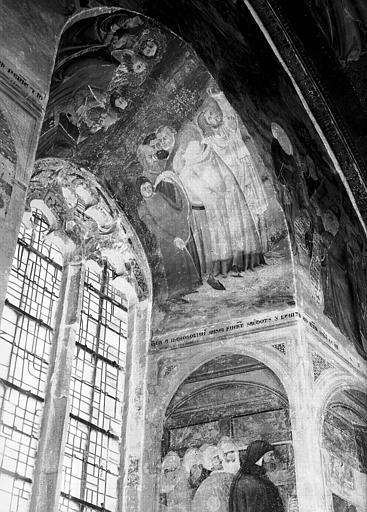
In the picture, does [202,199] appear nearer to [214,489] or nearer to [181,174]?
[181,174]

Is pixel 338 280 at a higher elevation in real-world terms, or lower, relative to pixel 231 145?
lower

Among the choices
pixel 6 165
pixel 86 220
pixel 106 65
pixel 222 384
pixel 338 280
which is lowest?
pixel 6 165

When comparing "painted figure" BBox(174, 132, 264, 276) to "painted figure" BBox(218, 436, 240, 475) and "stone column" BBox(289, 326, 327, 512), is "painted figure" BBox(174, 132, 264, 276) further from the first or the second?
"painted figure" BBox(218, 436, 240, 475)

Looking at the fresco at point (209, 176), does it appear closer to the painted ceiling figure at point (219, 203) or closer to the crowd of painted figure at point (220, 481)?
the painted ceiling figure at point (219, 203)

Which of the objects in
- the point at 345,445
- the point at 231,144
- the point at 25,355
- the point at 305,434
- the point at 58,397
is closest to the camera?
the point at 25,355

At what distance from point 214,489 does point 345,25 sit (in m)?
6.51

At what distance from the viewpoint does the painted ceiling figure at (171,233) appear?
10.9 metres

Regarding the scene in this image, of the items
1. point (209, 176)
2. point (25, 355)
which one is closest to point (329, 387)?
point (209, 176)

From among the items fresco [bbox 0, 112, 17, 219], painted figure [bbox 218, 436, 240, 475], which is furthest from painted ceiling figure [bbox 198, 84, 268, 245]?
fresco [bbox 0, 112, 17, 219]

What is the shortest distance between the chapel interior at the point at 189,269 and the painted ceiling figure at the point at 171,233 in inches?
1.1

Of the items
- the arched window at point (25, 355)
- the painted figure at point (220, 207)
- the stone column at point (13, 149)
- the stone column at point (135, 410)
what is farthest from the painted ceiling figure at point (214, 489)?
the stone column at point (13, 149)

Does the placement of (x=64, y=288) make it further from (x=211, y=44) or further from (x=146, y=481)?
(x=211, y=44)

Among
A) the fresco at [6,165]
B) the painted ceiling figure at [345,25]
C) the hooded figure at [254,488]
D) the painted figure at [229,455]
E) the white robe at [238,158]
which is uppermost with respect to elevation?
the painted ceiling figure at [345,25]

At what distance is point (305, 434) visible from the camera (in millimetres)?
9148
